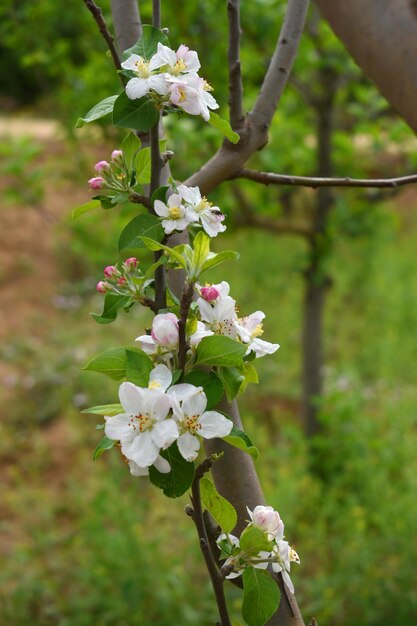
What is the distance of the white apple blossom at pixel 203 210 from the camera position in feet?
2.53

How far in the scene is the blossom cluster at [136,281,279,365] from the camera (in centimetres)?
72

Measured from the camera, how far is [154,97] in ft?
2.44

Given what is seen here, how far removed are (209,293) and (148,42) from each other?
25cm

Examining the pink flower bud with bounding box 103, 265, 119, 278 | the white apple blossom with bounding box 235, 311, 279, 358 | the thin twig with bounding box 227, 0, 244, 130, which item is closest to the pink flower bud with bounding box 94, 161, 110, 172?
the pink flower bud with bounding box 103, 265, 119, 278

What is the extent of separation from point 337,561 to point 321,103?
1796mm

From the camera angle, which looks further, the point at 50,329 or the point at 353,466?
the point at 50,329

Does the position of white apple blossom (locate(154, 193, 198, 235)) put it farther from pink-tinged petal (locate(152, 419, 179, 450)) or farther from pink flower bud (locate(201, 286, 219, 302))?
pink-tinged petal (locate(152, 419, 179, 450))

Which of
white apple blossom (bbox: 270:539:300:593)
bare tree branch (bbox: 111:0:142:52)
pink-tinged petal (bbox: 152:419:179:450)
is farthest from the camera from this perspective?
bare tree branch (bbox: 111:0:142:52)

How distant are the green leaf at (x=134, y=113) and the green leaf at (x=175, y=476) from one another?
296 mm

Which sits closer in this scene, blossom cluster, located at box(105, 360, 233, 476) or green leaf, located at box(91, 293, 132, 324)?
blossom cluster, located at box(105, 360, 233, 476)

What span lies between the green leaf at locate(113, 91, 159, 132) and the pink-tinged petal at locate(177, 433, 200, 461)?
283 mm

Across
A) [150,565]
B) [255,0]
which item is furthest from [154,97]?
[150,565]

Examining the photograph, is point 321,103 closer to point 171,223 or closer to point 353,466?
point 353,466

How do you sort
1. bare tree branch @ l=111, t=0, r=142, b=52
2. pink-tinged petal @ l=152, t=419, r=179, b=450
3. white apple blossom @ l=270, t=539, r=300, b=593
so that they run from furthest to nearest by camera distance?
bare tree branch @ l=111, t=0, r=142, b=52 → white apple blossom @ l=270, t=539, r=300, b=593 → pink-tinged petal @ l=152, t=419, r=179, b=450
